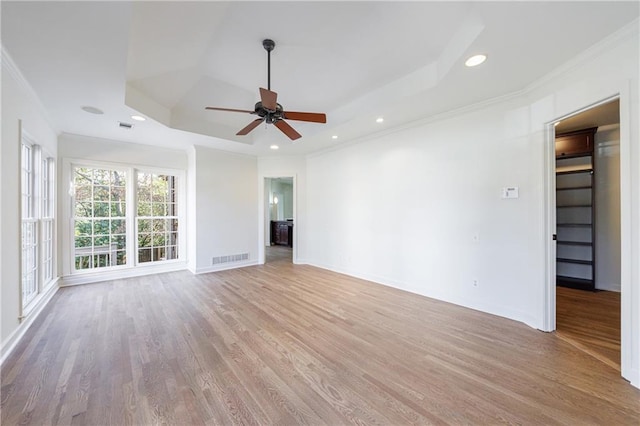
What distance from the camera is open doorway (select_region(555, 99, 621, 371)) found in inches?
155

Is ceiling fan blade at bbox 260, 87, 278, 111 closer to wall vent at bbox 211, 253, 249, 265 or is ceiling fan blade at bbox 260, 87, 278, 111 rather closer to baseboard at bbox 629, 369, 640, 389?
baseboard at bbox 629, 369, 640, 389

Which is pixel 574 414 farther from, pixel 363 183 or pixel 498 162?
pixel 363 183

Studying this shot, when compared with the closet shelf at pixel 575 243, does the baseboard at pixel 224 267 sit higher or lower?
lower

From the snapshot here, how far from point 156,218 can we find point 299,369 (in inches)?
187

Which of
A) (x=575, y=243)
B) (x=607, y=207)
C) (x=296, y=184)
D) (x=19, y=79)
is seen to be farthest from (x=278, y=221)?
(x=607, y=207)

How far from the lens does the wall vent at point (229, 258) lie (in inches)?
215

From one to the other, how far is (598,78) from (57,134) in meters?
7.19

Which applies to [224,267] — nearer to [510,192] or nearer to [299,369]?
[299,369]

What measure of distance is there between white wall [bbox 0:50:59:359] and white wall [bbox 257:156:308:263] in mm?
3879

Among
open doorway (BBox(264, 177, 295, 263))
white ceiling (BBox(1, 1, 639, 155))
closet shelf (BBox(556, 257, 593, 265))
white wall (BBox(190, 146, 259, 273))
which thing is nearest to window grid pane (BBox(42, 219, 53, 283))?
white ceiling (BBox(1, 1, 639, 155))

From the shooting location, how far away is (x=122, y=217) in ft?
16.1

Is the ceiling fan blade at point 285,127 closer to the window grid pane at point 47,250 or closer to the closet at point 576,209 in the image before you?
the window grid pane at point 47,250

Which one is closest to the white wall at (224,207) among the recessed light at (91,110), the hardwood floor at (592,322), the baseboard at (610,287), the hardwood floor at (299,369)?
the recessed light at (91,110)

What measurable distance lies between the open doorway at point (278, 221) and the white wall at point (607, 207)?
600cm
